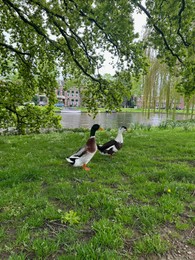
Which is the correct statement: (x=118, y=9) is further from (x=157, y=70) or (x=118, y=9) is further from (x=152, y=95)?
(x=152, y=95)

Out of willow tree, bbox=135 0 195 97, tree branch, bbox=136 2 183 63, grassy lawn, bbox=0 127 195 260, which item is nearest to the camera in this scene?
grassy lawn, bbox=0 127 195 260

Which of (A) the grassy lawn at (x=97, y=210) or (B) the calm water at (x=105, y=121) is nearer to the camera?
(A) the grassy lawn at (x=97, y=210)

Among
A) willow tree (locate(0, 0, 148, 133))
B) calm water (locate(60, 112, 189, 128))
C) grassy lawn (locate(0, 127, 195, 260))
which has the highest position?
willow tree (locate(0, 0, 148, 133))

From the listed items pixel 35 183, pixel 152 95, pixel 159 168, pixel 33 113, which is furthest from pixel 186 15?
pixel 152 95

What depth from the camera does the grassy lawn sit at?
218 cm

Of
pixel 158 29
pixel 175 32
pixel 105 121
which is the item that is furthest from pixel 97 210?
pixel 105 121

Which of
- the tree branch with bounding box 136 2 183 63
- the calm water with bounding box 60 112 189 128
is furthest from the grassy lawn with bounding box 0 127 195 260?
the calm water with bounding box 60 112 189 128

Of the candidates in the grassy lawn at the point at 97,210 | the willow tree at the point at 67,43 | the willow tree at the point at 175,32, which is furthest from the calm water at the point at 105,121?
the grassy lawn at the point at 97,210

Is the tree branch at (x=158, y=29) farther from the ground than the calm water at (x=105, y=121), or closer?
farther from the ground

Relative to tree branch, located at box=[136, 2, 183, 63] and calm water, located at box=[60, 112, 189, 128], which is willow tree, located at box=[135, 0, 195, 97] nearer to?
tree branch, located at box=[136, 2, 183, 63]

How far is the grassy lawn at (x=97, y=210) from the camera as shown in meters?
2.18

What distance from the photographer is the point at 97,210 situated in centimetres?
291

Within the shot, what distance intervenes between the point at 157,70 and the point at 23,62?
17.3 m

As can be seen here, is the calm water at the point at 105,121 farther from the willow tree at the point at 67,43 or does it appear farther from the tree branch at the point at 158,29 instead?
the tree branch at the point at 158,29
